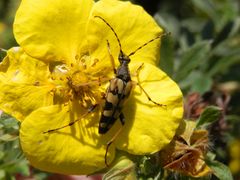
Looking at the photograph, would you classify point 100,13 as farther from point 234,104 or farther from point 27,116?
point 234,104

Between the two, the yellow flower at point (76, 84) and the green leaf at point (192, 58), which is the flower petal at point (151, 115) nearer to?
the yellow flower at point (76, 84)

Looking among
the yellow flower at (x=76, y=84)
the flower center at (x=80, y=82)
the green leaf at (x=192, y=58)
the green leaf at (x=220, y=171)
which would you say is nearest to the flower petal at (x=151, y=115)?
the yellow flower at (x=76, y=84)

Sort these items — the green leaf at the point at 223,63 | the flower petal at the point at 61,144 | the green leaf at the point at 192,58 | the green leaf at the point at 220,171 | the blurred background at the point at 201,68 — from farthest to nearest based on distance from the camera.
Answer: the green leaf at the point at 223,63
the green leaf at the point at 192,58
the blurred background at the point at 201,68
the green leaf at the point at 220,171
the flower petal at the point at 61,144

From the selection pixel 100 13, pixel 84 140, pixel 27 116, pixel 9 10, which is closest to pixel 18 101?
pixel 27 116

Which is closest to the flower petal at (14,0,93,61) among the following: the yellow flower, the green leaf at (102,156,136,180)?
the yellow flower

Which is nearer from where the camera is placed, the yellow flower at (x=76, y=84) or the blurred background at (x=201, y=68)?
the yellow flower at (x=76, y=84)

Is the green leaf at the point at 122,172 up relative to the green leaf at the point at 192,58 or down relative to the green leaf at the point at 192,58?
up
